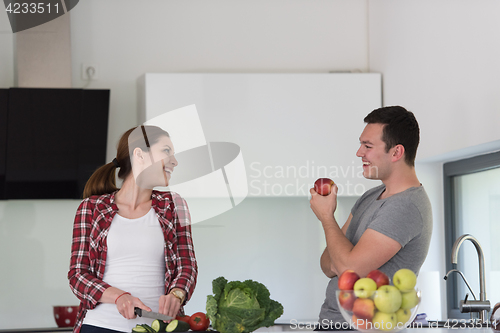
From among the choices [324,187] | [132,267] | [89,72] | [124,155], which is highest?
[89,72]

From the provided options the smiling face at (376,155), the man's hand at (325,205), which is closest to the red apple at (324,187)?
the man's hand at (325,205)

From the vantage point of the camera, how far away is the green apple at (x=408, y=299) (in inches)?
45.1

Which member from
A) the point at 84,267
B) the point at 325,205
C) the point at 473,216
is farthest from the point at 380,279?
the point at 473,216

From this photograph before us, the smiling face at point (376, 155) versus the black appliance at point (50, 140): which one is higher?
the black appliance at point (50, 140)

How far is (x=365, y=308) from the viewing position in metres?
1.13

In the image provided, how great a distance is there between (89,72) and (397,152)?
78.0 inches

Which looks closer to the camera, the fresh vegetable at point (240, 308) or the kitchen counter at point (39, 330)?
the fresh vegetable at point (240, 308)

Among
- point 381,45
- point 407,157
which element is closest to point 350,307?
point 407,157

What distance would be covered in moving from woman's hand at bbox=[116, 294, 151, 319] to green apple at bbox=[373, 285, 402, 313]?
2.35 ft

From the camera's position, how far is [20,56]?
9.14 feet

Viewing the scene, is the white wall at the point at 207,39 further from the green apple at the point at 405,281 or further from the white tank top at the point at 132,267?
the green apple at the point at 405,281

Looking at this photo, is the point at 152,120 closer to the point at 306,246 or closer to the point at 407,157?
the point at 306,246

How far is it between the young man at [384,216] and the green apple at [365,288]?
0.24 meters

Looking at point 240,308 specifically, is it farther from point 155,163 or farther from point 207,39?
point 207,39
